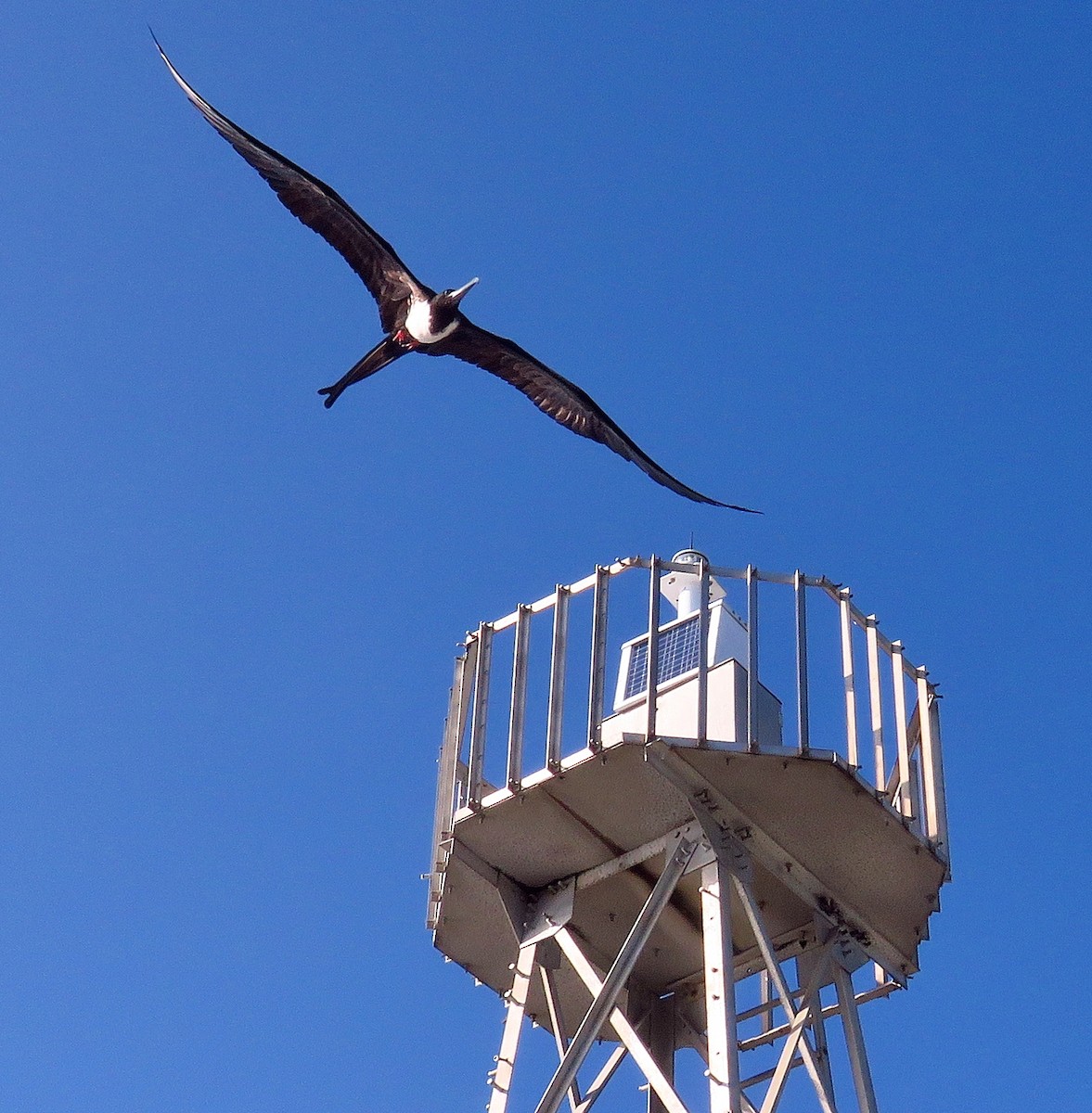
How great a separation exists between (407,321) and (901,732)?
596cm

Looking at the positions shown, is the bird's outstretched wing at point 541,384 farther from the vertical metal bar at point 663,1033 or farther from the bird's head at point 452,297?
the vertical metal bar at point 663,1033

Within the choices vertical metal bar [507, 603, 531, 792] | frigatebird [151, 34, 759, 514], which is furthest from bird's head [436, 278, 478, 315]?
vertical metal bar [507, 603, 531, 792]

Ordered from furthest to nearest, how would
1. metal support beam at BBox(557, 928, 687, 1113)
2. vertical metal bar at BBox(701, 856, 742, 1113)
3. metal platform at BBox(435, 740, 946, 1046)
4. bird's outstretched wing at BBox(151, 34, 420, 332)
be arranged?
bird's outstretched wing at BBox(151, 34, 420, 332) → metal platform at BBox(435, 740, 946, 1046) → metal support beam at BBox(557, 928, 687, 1113) → vertical metal bar at BBox(701, 856, 742, 1113)

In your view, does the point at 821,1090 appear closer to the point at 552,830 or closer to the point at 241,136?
the point at 552,830

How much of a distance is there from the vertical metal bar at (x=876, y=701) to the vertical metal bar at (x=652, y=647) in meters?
1.76

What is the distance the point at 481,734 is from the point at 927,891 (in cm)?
364

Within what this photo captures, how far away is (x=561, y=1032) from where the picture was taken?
13281 mm

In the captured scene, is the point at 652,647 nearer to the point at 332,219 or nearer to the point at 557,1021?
the point at 557,1021

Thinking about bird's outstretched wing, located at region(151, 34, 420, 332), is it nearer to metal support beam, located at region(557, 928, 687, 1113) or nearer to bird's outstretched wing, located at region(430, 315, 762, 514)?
bird's outstretched wing, located at region(430, 315, 762, 514)

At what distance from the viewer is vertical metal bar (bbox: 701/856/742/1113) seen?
39.9ft

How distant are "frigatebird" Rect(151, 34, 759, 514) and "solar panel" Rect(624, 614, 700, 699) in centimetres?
164

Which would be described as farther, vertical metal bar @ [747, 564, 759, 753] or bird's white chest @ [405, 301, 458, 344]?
bird's white chest @ [405, 301, 458, 344]

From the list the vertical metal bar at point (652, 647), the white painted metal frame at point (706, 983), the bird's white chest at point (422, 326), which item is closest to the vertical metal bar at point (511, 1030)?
the white painted metal frame at point (706, 983)

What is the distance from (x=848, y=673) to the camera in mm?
13773
